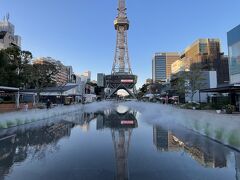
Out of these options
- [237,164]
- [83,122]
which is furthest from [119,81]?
[237,164]

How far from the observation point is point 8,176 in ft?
23.2

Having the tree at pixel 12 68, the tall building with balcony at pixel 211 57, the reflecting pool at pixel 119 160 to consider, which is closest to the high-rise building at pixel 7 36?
the tree at pixel 12 68

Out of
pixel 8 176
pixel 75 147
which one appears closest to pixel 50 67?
pixel 75 147

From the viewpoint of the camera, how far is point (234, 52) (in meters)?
53.9

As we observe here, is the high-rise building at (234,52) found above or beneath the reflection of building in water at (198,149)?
above

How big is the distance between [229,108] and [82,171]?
27.0m

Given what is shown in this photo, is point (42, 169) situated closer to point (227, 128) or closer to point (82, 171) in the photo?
point (82, 171)

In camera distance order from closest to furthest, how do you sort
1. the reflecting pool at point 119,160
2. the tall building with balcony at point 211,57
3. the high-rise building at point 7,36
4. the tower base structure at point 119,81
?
the reflecting pool at point 119,160 < the high-rise building at point 7,36 < the tall building with balcony at point 211,57 < the tower base structure at point 119,81

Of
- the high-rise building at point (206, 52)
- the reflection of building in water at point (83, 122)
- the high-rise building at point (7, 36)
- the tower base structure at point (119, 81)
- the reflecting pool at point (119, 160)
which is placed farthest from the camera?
the tower base structure at point (119, 81)

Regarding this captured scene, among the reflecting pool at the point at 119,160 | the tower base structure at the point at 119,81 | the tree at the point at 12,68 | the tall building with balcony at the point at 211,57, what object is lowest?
the reflecting pool at the point at 119,160

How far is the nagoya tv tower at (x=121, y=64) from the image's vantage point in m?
169

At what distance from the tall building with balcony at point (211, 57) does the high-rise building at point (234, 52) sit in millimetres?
60611

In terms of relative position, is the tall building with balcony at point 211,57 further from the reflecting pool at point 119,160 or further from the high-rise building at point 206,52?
the reflecting pool at point 119,160

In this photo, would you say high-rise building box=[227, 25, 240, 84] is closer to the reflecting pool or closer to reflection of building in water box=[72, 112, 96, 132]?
reflection of building in water box=[72, 112, 96, 132]
